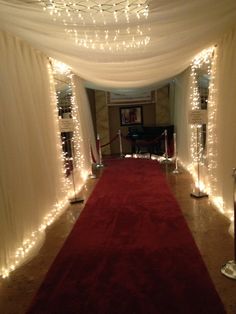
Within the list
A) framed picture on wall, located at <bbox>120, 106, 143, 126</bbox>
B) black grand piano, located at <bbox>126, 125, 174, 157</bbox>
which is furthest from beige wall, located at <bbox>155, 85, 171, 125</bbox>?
black grand piano, located at <bbox>126, 125, 174, 157</bbox>

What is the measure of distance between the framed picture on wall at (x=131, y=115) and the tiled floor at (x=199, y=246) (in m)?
6.40

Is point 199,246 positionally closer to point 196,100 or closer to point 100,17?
point 100,17

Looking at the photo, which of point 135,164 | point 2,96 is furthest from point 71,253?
point 135,164

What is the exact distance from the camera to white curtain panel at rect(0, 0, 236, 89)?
2262mm

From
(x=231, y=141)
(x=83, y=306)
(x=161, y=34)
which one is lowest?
(x=83, y=306)

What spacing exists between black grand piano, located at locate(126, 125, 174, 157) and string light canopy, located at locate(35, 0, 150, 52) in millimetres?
6298

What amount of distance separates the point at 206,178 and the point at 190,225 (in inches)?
71.7

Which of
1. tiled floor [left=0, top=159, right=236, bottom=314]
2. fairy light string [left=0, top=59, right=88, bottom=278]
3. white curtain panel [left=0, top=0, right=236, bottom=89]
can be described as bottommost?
tiled floor [left=0, top=159, right=236, bottom=314]

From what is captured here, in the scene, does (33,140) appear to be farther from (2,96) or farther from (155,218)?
(155,218)

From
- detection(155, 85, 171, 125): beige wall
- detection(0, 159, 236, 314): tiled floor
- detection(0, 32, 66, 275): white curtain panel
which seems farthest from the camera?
detection(155, 85, 171, 125): beige wall

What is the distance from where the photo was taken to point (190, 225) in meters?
3.53

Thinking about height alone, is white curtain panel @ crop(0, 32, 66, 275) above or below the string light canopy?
below

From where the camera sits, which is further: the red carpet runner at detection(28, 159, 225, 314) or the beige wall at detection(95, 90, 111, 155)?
the beige wall at detection(95, 90, 111, 155)

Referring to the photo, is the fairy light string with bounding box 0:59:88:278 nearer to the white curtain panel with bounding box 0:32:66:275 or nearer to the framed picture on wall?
the white curtain panel with bounding box 0:32:66:275
